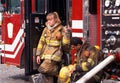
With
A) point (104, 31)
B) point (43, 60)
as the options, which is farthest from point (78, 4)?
point (43, 60)

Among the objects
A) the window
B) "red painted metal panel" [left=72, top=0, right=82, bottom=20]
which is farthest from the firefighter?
the window

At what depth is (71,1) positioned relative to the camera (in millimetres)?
6168

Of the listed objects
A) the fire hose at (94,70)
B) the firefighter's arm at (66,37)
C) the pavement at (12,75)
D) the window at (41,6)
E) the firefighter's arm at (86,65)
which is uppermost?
the window at (41,6)

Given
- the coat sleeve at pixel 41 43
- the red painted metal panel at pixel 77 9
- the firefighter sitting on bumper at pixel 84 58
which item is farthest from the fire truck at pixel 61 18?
the coat sleeve at pixel 41 43

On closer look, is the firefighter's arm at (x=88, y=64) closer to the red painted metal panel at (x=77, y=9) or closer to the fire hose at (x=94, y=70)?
the fire hose at (x=94, y=70)

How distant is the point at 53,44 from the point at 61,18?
1111 mm

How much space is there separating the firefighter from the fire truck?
254 mm

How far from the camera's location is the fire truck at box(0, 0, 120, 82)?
17.4 ft

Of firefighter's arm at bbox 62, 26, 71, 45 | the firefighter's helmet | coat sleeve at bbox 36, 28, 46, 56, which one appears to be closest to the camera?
the firefighter's helmet

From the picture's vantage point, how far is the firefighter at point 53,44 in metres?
6.44

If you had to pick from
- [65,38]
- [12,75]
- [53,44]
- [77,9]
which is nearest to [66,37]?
[65,38]

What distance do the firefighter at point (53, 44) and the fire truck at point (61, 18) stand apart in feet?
0.83

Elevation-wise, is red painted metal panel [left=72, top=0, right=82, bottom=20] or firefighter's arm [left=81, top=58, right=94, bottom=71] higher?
red painted metal panel [left=72, top=0, right=82, bottom=20]

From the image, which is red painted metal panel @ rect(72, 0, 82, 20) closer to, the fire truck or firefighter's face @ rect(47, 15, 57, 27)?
the fire truck
